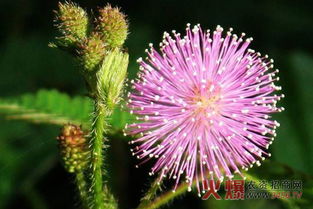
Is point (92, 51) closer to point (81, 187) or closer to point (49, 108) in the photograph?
point (81, 187)

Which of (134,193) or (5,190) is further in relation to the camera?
(134,193)

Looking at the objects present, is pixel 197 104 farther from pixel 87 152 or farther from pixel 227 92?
pixel 87 152

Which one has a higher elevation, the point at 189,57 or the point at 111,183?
the point at 189,57

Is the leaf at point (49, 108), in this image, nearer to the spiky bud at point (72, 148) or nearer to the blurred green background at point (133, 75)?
the blurred green background at point (133, 75)

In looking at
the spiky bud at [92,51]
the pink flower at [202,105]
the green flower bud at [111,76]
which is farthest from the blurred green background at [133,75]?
the spiky bud at [92,51]

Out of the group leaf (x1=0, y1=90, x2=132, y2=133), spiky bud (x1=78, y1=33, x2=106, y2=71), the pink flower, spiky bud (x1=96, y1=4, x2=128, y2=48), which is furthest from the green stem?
leaf (x1=0, y1=90, x2=132, y2=133)

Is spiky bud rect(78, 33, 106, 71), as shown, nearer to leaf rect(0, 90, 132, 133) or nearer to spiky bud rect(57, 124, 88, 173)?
spiky bud rect(57, 124, 88, 173)

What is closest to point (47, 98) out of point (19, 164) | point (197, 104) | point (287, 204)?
point (19, 164)
